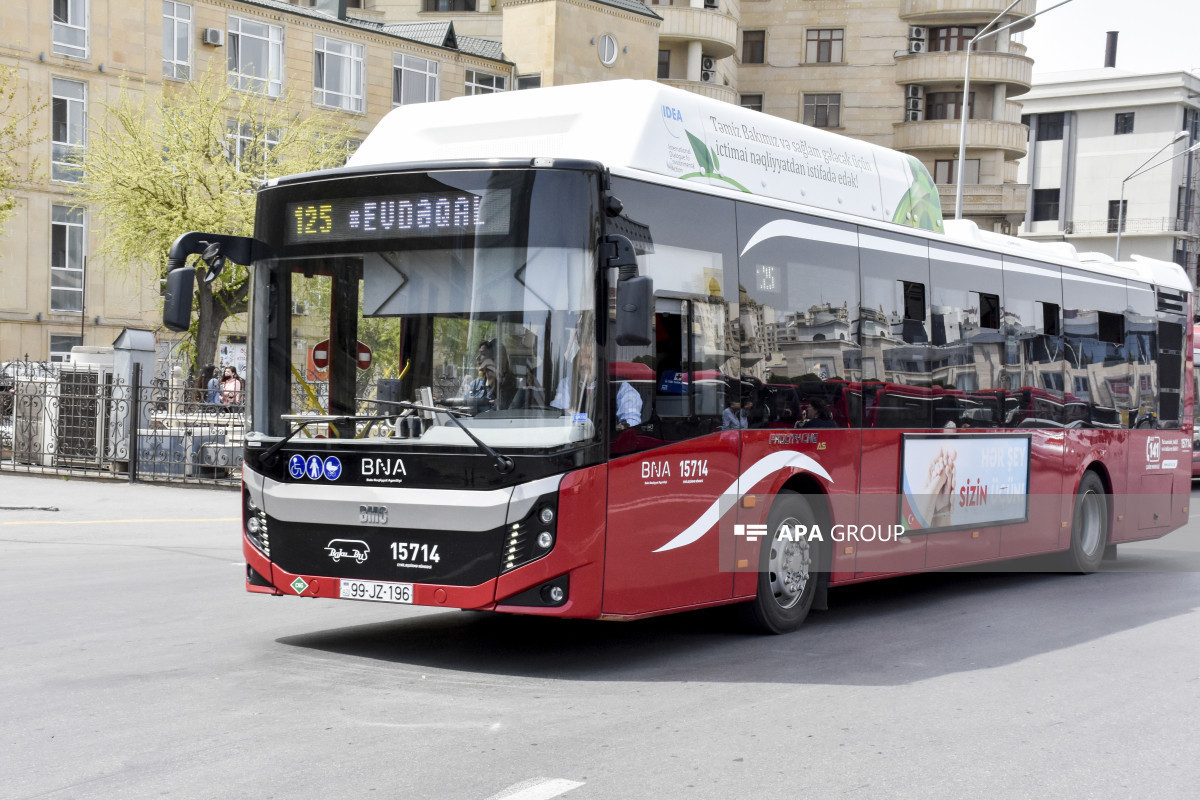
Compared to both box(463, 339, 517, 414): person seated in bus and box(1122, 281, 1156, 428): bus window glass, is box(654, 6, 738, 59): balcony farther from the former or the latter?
box(463, 339, 517, 414): person seated in bus

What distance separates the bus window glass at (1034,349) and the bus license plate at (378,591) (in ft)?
20.7

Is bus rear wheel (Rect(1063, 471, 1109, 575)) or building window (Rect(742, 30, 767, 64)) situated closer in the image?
bus rear wheel (Rect(1063, 471, 1109, 575))

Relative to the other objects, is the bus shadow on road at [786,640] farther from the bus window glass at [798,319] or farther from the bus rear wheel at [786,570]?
the bus window glass at [798,319]

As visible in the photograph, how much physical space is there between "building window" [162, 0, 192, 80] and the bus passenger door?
40.0 m

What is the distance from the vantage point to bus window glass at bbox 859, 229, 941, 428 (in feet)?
34.4

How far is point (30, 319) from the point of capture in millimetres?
42750

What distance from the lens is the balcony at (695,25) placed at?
57469 millimetres

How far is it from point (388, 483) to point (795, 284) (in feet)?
10.9

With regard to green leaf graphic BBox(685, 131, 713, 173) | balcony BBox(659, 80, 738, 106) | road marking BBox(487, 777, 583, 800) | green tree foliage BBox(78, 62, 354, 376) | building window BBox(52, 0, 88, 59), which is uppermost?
balcony BBox(659, 80, 738, 106)

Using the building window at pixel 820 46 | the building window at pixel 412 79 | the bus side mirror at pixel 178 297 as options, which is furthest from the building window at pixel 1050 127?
the bus side mirror at pixel 178 297

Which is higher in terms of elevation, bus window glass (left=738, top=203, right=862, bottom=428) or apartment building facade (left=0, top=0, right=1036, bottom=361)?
apartment building facade (left=0, top=0, right=1036, bottom=361)

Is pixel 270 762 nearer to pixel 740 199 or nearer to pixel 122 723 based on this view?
pixel 122 723

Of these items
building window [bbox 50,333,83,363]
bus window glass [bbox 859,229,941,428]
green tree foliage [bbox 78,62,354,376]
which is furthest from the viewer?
building window [bbox 50,333,83,363]

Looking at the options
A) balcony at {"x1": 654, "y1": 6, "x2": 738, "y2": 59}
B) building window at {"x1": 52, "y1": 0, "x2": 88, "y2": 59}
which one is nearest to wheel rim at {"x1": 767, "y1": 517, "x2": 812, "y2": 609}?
building window at {"x1": 52, "y1": 0, "x2": 88, "y2": 59}
